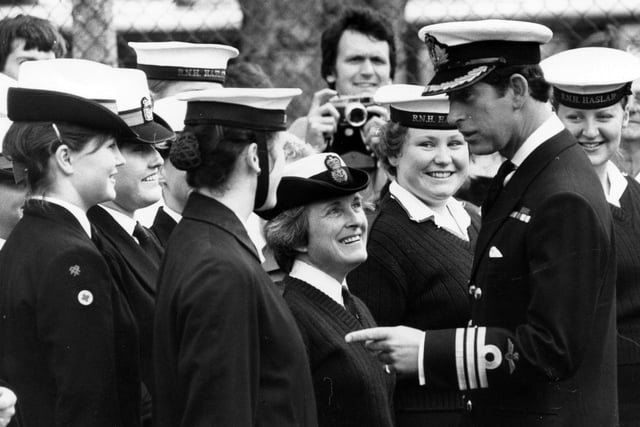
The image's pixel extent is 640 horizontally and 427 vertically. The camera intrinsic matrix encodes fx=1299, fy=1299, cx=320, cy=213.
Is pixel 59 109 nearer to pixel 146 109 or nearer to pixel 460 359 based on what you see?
pixel 146 109

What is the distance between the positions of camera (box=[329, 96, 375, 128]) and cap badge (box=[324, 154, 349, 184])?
1.38 metres

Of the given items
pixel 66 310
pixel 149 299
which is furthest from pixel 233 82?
pixel 66 310

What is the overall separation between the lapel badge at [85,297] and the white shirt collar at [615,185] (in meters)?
2.18

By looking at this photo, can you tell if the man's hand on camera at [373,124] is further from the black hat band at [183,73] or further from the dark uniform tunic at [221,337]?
the dark uniform tunic at [221,337]

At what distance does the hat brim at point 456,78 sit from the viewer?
11.6 feet

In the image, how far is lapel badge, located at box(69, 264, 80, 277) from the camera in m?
3.36

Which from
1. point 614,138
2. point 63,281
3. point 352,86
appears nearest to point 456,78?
point 63,281

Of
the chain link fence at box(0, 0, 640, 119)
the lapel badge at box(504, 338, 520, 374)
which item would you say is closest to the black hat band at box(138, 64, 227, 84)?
the lapel badge at box(504, 338, 520, 374)

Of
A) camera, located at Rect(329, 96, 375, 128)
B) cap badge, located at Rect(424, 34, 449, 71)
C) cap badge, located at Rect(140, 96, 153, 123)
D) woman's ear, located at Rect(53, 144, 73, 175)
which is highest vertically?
cap badge, located at Rect(424, 34, 449, 71)

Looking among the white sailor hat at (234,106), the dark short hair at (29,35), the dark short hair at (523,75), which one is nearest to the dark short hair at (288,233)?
the white sailor hat at (234,106)

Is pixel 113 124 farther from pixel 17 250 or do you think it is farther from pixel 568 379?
pixel 568 379

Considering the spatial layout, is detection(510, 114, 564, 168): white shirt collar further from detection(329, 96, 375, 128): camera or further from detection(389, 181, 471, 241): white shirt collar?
detection(329, 96, 375, 128): camera

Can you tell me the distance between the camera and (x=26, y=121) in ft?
11.5

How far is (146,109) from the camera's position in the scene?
3986 mm
